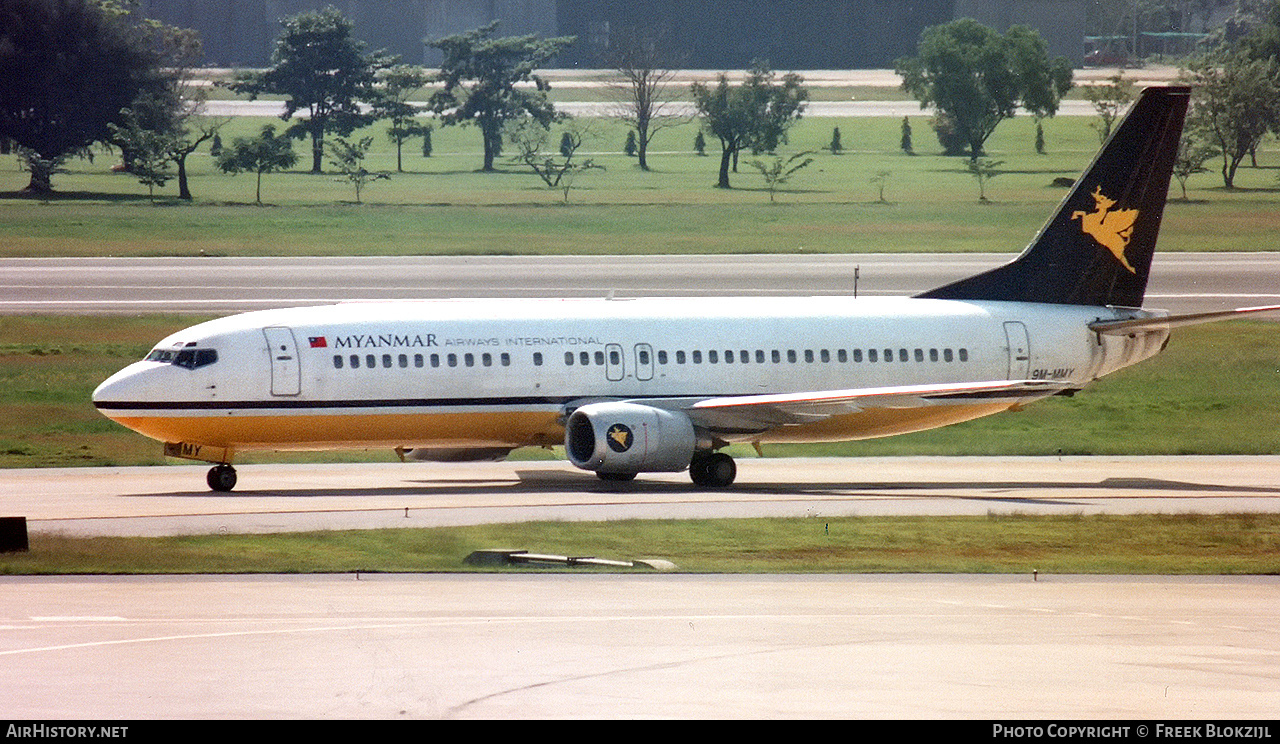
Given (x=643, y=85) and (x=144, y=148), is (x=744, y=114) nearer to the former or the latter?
(x=643, y=85)

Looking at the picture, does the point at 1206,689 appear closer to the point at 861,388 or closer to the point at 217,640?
the point at 217,640

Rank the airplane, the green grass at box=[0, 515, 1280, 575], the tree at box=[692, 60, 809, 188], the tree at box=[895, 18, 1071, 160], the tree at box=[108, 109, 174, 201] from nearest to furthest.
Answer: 1. the green grass at box=[0, 515, 1280, 575]
2. the airplane
3. the tree at box=[108, 109, 174, 201]
4. the tree at box=[895, 18, 1071, 160]
5. the tree at box=[692, 60, 809, 188]

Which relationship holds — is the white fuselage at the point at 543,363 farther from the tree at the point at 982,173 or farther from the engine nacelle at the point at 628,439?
the tree at the point at 982,173

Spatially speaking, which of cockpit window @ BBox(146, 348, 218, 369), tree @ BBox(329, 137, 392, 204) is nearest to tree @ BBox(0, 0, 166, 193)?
tree @ BBox(329, 137, 392, 204)

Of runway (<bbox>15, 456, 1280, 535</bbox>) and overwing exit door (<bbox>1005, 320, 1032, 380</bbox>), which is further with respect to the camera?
overwing exit door (<bbox>1005, 320, 1032, 380</bbox>)

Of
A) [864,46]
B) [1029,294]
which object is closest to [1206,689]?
[1029,294]

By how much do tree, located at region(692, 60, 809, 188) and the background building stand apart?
130ft

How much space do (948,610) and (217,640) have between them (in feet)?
31.2

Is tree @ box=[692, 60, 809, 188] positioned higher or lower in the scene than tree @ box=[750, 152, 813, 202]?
Result: higher

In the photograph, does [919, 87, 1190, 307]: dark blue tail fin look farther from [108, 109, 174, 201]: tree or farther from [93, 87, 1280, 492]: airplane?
[108, 109, 174, 201]: tree

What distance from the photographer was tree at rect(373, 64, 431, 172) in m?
148

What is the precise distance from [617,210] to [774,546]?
84.7m

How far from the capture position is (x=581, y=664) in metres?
20.7

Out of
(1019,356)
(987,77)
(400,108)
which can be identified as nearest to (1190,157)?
(987,77)
